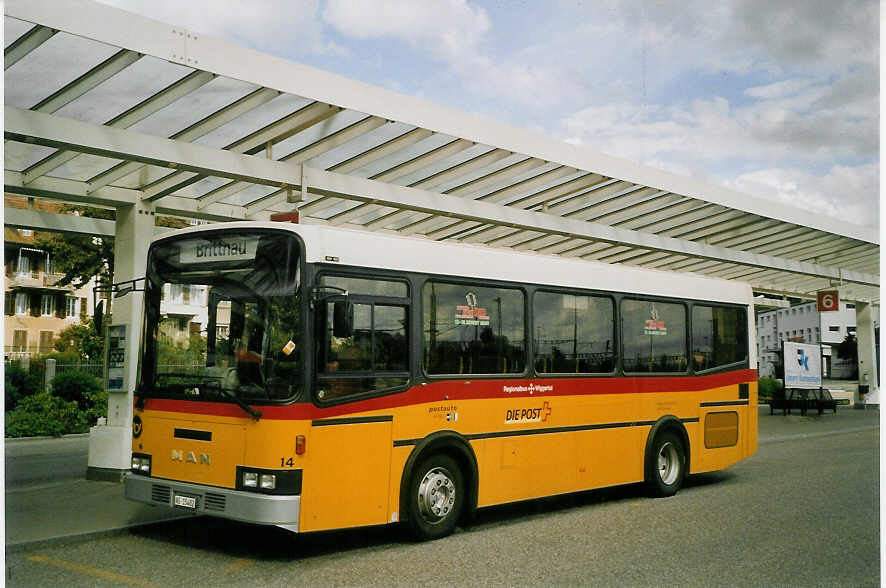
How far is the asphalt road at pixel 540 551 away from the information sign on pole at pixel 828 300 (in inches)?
764

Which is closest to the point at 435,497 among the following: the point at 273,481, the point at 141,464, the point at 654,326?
the point at 273,481

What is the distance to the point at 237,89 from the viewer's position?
34.1 feet

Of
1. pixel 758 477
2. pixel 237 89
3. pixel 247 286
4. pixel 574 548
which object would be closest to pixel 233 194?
pixel 237 89

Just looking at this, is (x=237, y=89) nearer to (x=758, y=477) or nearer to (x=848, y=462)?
(x=758, y=477)

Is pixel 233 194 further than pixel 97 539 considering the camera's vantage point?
Yes

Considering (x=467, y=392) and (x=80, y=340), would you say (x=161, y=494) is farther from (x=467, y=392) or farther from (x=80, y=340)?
(x=80, y=340)

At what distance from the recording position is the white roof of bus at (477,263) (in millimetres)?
8219

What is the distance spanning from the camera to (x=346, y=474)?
8.04 m

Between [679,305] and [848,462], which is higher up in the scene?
[679,305]

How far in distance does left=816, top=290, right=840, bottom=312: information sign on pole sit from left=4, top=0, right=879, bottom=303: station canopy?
36.5 ft

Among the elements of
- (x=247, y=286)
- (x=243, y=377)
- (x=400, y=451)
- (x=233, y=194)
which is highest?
(x=233, y=194)

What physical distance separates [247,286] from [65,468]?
28.1 feet

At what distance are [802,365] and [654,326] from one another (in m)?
23.4

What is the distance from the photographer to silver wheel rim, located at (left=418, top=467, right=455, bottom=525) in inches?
348
